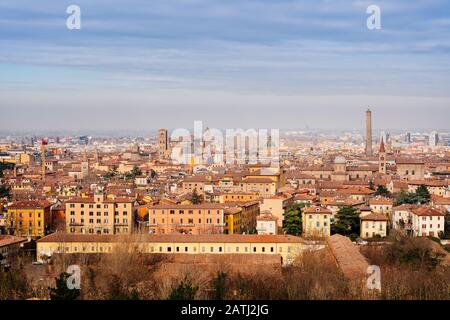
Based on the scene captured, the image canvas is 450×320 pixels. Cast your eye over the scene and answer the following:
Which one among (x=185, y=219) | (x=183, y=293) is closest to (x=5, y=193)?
(x=185, y=219)

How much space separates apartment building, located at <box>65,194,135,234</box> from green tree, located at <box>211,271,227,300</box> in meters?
6.77

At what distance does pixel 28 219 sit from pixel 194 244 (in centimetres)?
442

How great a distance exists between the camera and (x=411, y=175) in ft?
100

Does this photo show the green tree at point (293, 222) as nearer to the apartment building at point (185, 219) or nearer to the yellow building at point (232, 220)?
the yellow building at point (232, 220)

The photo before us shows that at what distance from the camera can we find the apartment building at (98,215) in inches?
609

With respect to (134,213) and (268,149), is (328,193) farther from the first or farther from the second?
(268,149)

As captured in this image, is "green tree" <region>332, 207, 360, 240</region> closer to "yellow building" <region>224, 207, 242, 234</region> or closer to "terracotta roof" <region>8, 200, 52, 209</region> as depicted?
"yellow building" <region>224, 207, 242, 234</region>

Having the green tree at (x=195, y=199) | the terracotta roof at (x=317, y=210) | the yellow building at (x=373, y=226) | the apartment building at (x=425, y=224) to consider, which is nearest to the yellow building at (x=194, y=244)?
the terracotta roof at (x=317, y=210)

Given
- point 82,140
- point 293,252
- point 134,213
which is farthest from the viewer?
point 82,140

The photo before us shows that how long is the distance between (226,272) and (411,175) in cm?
2217

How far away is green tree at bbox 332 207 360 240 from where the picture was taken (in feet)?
48.1

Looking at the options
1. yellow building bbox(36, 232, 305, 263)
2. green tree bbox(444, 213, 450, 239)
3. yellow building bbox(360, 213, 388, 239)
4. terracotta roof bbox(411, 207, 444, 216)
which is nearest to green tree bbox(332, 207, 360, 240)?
yellow building bbox(360, 213, 388, 239)

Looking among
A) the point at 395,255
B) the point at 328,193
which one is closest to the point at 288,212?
the point at 395,255

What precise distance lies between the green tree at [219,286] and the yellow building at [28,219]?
23.8ft
